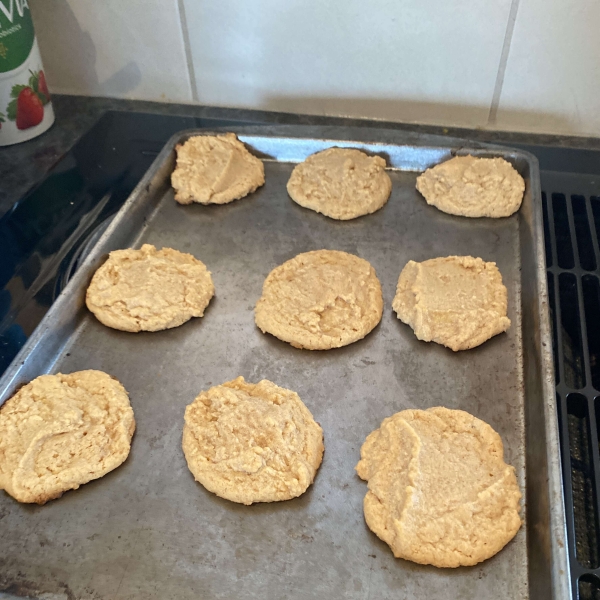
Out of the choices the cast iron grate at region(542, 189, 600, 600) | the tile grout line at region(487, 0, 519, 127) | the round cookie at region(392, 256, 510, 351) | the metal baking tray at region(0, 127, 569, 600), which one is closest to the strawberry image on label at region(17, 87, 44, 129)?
the metal baking tray at region(0, 127, 569, 600)

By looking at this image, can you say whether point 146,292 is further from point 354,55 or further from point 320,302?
point 354,55

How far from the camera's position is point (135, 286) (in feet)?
4.10

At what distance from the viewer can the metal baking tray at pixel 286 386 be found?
34.0 inches

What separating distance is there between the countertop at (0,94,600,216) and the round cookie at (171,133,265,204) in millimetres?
177

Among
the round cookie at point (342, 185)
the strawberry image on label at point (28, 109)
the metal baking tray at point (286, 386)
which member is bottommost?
the metal baking tray at point (286, 386)

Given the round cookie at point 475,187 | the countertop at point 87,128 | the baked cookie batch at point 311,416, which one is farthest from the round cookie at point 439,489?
the countertop at point 87,128

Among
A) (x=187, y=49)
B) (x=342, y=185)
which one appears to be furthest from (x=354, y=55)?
(x=187, y=49)

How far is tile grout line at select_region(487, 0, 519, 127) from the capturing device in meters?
1.40

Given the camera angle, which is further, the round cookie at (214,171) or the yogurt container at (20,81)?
the round cookie at (214,171)

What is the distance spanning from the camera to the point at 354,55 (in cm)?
154

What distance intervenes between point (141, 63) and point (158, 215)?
532 mm

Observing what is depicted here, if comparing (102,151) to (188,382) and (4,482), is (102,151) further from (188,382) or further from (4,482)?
(4,482)

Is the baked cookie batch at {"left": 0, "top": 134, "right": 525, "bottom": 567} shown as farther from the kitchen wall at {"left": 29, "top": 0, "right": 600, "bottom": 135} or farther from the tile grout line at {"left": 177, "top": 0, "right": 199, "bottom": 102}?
the tile grout line at {"left": 177, "top": 0, "right": 199, "bottom": 102}

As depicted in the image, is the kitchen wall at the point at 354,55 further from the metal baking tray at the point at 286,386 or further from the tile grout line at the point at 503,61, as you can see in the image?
the metal baking tray at the point at 286,386
